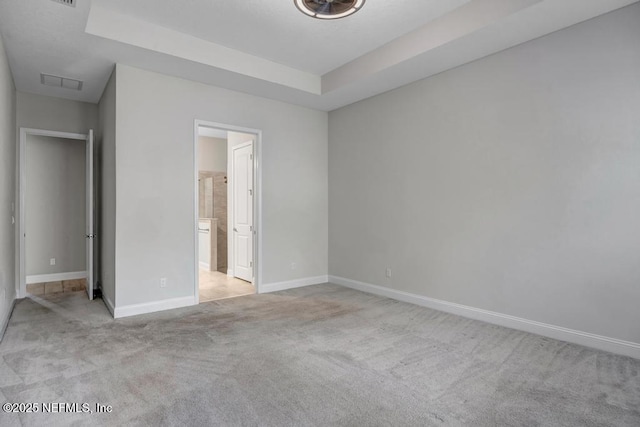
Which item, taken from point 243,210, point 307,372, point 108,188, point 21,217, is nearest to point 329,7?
point 307,372

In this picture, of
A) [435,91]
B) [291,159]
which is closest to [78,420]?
[291,159]

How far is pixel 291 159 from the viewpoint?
549cm

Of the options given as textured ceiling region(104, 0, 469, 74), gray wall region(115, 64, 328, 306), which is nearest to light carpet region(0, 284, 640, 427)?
gray wall region(115, 64, 328, 306)

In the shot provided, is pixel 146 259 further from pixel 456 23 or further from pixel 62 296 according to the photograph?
pixel 456 23

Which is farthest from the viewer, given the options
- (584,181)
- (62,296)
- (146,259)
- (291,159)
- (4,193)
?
(291,159)

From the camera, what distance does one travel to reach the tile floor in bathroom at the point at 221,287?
16.2 feet

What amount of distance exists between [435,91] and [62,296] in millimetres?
5647

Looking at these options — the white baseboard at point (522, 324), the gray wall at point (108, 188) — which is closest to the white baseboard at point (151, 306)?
the gray wall at point (108, 188)

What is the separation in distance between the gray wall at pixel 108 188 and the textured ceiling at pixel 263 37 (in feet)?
1.12

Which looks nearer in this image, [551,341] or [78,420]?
[78,420]

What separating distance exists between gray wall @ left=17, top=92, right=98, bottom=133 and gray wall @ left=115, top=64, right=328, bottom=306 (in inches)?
75.7

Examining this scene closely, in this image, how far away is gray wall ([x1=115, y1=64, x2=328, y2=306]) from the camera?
3.96 m

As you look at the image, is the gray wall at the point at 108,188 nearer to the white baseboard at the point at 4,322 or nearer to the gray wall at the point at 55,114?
the gray wall at the point at 55,114

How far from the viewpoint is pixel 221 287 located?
5.43 m
